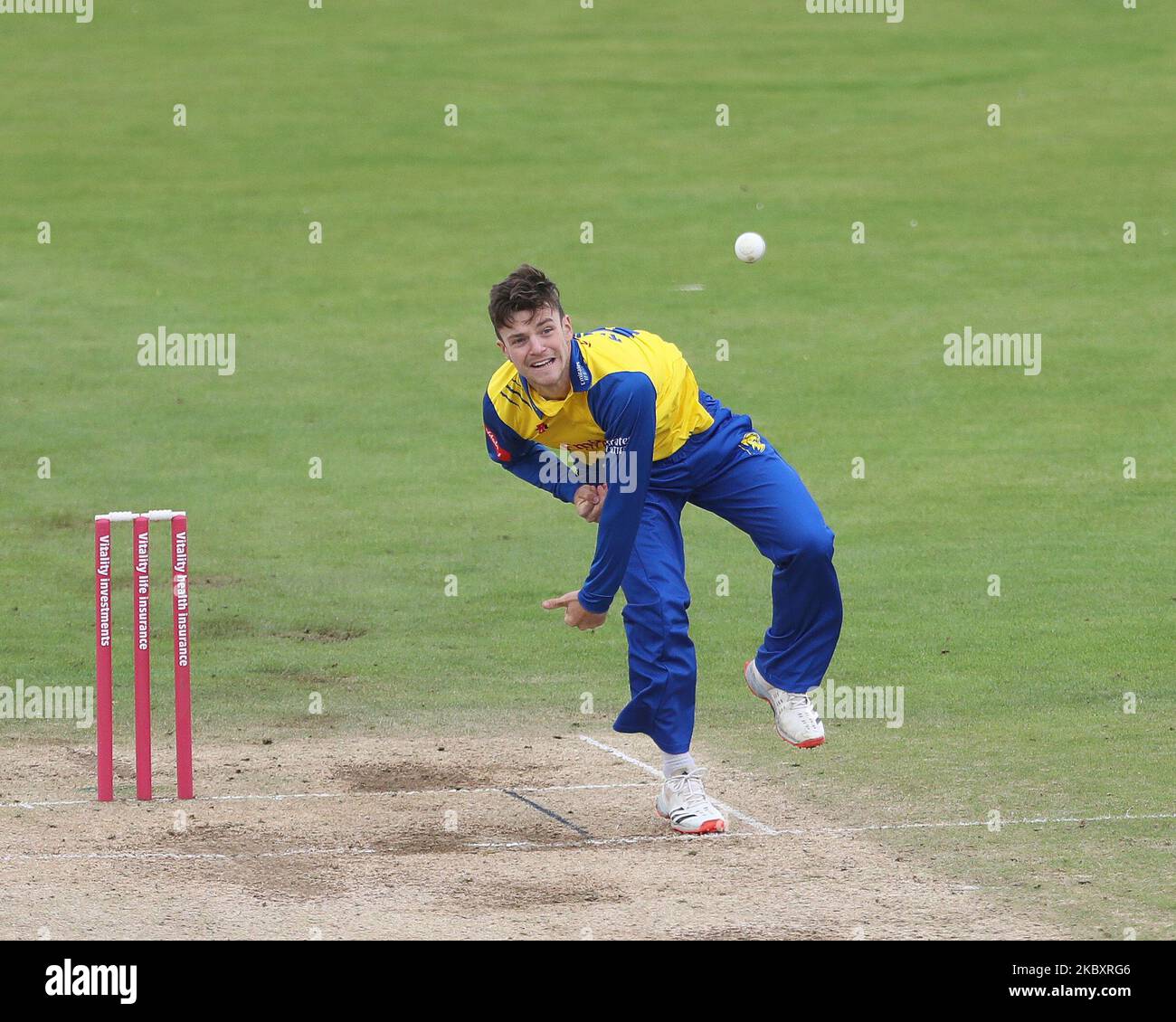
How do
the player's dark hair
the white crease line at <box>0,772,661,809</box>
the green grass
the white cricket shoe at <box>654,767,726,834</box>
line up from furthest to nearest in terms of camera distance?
1. the green grass
2. the white crease line at <box>0,772,661,809</box>
3. the white cricket shoe at <box>654,767,726,834</box>
4. the player's dark hair

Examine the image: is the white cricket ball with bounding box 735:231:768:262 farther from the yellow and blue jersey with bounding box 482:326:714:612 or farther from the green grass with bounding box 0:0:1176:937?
the yellow and blue jersey with bounding box 482:326:714:612

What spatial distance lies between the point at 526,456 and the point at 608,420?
2.62 ft

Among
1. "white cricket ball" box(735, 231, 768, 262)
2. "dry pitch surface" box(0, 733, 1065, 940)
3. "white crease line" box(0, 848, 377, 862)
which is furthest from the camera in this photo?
"white cricket ball" box(735, 231, 768, 262)

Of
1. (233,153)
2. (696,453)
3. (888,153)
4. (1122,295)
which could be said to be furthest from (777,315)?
(696,453)

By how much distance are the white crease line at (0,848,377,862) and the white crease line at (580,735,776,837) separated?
165 cm

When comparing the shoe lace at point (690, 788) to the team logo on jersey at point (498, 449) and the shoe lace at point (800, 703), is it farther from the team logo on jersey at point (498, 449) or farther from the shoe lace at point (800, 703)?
the team logo on jersey at point (498, 449)

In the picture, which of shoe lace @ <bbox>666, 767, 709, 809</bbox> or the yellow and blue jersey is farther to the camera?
shoe lace @ <bbox>666, 767, 709, 809</bbox>

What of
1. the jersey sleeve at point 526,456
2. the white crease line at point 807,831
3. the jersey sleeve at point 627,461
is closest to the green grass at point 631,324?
the white crease line at point 807,831

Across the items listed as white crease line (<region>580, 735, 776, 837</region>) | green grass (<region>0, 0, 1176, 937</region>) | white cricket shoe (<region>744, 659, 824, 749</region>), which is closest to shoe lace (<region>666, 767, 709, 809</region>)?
white crease line (<region>580, 735, 776, 837</region>)

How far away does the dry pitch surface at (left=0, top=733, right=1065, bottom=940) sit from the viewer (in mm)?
6609

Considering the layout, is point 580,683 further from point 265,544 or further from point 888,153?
point 888,153

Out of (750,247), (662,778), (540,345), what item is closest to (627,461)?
(540,345)

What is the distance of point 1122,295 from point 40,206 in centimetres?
1553

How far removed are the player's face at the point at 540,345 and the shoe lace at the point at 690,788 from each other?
180 cm
